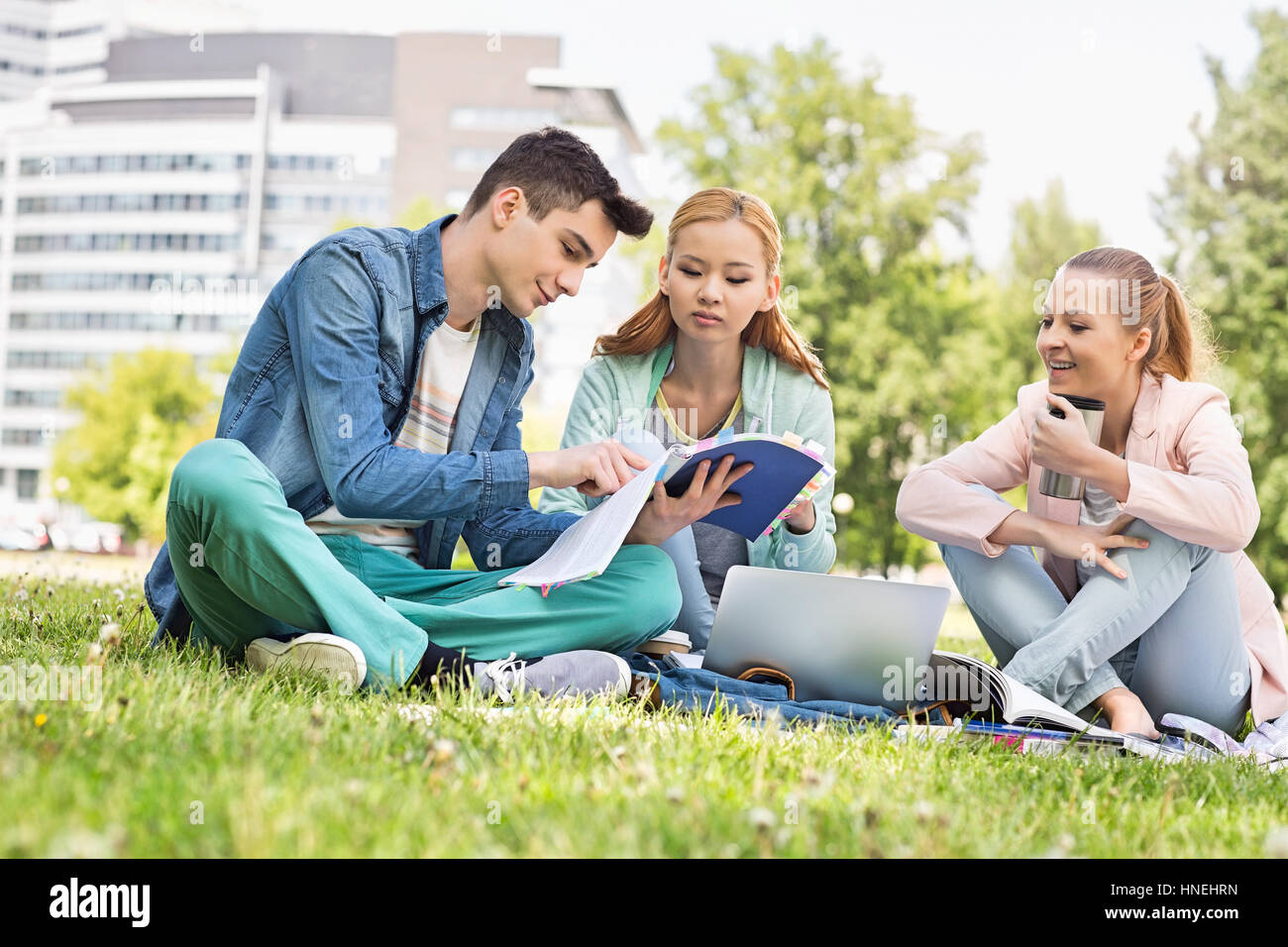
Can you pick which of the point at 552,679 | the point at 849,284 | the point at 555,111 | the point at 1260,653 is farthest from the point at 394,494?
the point at 555,111

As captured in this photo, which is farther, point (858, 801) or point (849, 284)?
point (849, 284)

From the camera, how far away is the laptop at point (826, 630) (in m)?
3.07

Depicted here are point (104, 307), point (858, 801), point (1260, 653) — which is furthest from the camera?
point (104, 307)

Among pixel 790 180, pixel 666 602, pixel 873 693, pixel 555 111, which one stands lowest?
pixel 873 693

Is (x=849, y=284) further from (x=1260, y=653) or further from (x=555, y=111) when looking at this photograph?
(x=555, y=111)

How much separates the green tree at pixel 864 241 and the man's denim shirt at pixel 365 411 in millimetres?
14569

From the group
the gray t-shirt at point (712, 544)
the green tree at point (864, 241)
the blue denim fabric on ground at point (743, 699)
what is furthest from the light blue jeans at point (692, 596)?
the green tree at point (864, 241)

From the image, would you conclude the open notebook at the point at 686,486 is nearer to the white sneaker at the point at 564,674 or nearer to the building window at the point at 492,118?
the white sneaker at the point at 564,674

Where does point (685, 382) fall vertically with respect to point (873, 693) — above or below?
above

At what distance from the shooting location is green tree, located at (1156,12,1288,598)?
18.5m

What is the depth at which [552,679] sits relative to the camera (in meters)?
3.05

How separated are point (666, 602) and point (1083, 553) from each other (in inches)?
50.2

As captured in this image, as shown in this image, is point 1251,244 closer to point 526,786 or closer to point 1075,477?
point 1075,477
